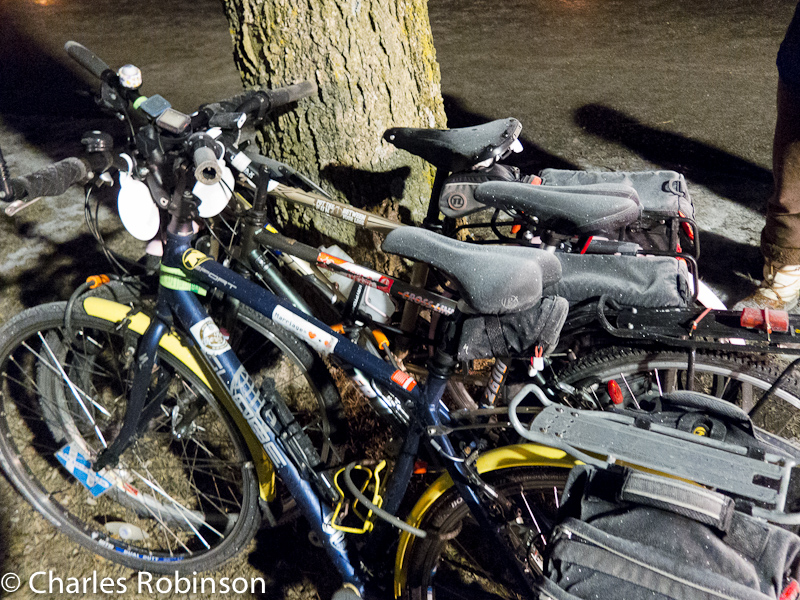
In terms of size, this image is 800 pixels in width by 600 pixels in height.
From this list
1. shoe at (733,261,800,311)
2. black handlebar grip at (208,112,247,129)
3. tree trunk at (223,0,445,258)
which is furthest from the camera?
shoe at (733,261,800,311)

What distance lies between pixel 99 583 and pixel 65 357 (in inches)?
37.2

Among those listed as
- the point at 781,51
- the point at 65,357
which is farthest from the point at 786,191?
the point at 65,357

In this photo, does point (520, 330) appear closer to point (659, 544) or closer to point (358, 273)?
point (358, 273)

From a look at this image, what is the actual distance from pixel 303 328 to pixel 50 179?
0.78 metres

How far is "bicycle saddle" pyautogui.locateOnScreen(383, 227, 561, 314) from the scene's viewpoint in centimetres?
148

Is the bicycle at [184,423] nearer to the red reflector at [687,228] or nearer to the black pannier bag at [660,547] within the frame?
the black pannier bag at [660,547]

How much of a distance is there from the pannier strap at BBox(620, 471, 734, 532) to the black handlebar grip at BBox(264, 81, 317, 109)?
1.62 meters

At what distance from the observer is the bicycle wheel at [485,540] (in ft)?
5.81

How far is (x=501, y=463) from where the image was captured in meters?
1.73

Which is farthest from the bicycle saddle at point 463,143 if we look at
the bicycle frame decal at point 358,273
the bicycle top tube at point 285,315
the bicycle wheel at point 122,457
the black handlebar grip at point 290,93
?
the bicycle wheel at point 122,457

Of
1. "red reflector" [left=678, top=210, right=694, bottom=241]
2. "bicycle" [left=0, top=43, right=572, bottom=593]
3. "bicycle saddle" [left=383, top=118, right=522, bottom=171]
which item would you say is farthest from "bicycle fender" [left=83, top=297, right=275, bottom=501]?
"red reflector" [left=678, top=210, right=694, bottom=241]

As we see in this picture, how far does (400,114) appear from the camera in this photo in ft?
8.75

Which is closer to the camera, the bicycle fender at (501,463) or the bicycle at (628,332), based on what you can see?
the bicycle fender at (501,463)

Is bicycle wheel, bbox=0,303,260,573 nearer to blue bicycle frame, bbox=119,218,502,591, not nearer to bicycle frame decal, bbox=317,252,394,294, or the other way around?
blue bicycle frame, bbox=119,218,502,591
